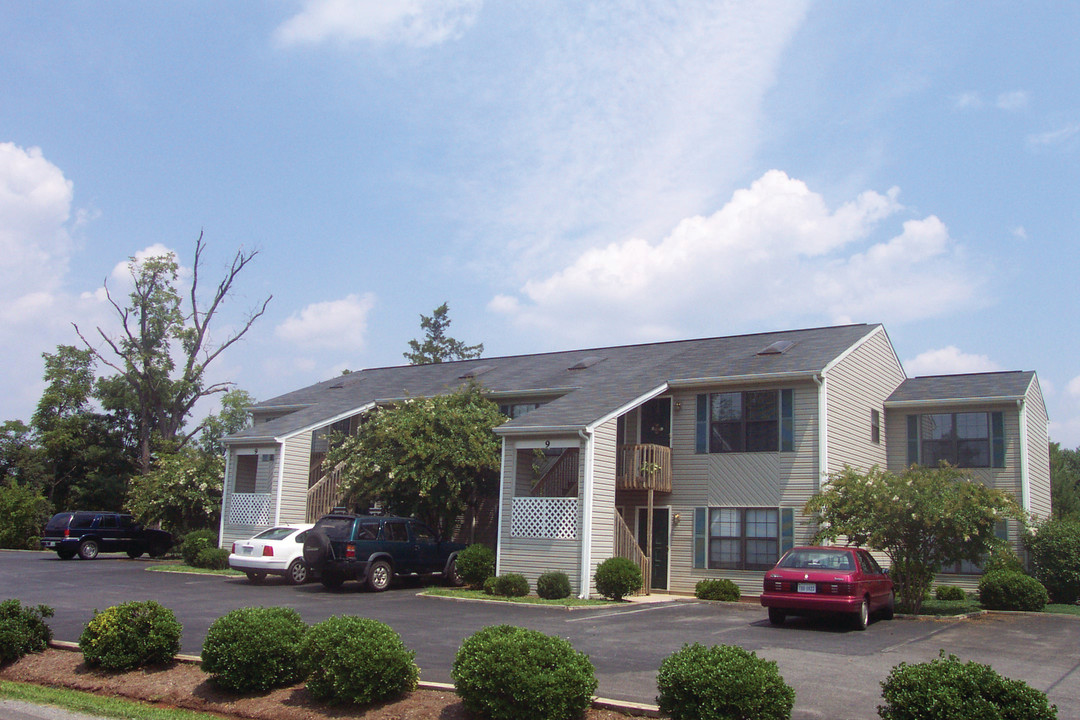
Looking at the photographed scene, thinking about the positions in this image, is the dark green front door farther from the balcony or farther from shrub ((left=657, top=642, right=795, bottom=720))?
shrub ((left=657, top=642, right=795, bottom=720))

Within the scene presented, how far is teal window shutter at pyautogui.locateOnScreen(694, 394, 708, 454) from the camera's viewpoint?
886 inches

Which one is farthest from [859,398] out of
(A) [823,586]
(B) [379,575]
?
(B) [379,575]

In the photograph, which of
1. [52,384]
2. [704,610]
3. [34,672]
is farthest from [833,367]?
[52,384]

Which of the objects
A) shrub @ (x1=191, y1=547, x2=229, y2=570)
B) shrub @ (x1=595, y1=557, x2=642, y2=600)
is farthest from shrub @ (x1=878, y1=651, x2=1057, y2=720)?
shrub @ (x1=191, y1=547, x2=229, y2=570)

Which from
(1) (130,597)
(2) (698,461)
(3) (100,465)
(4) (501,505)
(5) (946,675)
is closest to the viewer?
(5) (946,675)

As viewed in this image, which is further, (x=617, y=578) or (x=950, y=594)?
(x=950, y=594)

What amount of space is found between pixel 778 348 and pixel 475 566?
32.0ft

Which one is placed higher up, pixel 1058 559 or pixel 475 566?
pixel 1058 559

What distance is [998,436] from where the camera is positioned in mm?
23344

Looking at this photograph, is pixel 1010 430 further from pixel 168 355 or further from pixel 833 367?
pixel 168 355

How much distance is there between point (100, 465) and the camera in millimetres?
42219

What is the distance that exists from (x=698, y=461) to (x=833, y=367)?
13.2 feet

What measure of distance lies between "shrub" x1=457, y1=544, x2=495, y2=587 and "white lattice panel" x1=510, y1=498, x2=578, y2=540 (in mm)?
945

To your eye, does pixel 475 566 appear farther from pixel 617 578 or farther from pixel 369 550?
pixel 617 578
